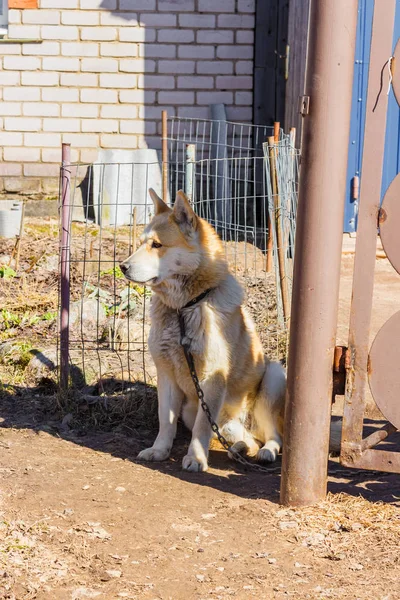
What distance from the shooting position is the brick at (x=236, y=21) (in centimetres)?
1050

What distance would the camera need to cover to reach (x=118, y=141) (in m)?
10.8

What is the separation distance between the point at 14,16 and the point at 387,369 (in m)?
8.71

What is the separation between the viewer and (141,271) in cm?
408

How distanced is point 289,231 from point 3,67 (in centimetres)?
562

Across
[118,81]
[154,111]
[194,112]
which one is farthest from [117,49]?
[194,112]

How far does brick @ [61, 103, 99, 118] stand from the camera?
1069 centimetres

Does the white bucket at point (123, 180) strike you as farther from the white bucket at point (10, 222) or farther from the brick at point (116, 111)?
the white bucket at point (10, 222)

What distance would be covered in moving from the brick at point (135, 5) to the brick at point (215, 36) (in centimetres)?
72

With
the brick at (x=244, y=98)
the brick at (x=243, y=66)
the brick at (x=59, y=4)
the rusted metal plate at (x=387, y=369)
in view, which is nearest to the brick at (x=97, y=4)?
the brick at (x=59, y=4)

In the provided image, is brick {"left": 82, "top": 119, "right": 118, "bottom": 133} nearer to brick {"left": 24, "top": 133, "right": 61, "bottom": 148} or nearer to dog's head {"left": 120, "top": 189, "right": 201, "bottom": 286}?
brick {"left": 24, "top": 133, "right": 61, "bottom": 148}

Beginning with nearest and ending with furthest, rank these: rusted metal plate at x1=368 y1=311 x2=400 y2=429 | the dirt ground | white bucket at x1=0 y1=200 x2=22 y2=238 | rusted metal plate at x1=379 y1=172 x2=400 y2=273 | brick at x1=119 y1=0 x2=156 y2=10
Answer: the dirt ground → rusted metal plate at x1=379 y1=172 x2=400 y2=273 → rusted metal plate at x1=368 y1=311 x2=400 y2=429 → white bucket at x1=0 y1=200 x2=22 y2=238 → brick at x1=119 y1=0 x2=156 y2=10

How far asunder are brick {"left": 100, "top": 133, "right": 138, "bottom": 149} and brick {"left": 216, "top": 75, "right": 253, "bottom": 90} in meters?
1.36

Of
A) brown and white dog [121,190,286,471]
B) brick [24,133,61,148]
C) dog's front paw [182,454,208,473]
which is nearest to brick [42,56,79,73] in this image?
brick [24,133,61,148]

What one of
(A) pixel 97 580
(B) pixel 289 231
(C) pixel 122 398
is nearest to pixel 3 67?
(B) pixel 289 231
